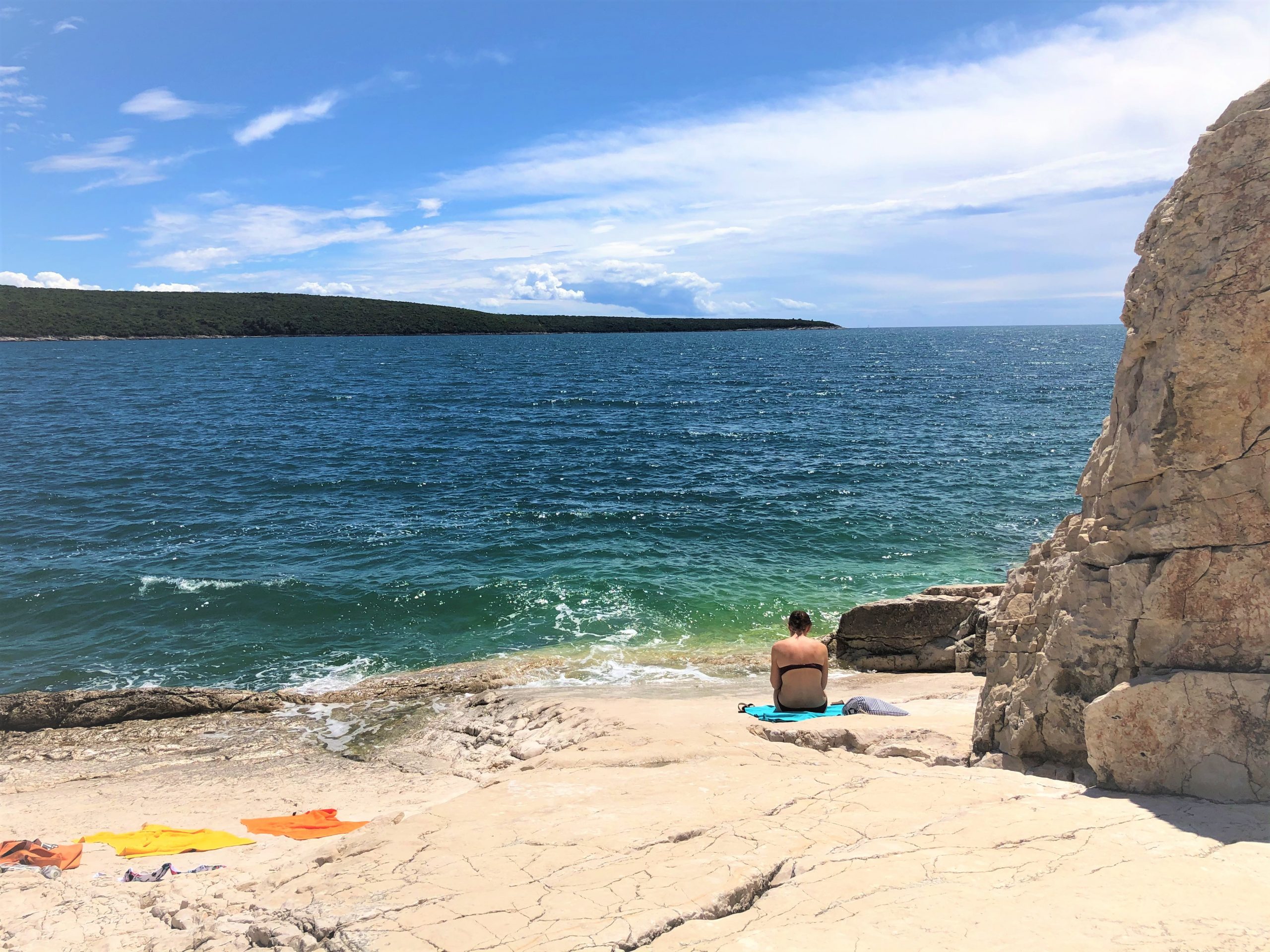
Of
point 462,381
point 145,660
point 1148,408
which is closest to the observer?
point 1148,408

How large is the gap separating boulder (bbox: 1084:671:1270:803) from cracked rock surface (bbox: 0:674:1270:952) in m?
0.18

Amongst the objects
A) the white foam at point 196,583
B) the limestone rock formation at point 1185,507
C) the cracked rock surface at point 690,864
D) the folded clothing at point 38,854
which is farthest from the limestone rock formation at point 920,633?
the white foam at point 196,583

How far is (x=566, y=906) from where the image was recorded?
5.14 meters

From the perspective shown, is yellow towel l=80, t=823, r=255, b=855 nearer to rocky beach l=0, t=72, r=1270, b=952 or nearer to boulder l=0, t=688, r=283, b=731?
rocky beach l=0, t=72, r=1270, b=952

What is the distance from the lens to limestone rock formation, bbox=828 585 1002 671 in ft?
46.9

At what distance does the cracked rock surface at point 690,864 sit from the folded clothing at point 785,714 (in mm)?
529

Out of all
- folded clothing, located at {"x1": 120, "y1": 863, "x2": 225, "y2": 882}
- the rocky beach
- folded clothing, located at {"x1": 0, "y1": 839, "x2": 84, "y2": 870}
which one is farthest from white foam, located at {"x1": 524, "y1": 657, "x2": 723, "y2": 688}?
folded clothing, located at {"x1": 0, "y1": 839, "x2": 84, "y2": 870}

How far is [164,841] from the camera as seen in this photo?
8156mm

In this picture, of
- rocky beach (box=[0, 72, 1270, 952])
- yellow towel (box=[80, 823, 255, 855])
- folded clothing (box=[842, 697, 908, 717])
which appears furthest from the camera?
folded clothing (box=[842, 697, 908, 717])

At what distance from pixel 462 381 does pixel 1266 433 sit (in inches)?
3141

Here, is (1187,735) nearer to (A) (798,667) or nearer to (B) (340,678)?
(A) (798,667)

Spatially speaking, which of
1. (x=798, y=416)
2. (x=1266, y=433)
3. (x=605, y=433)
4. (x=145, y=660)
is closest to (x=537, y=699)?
(x=145, y=660)

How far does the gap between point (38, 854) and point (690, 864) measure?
6862mm

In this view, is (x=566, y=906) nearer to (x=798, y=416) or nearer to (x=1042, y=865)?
(x=1042, y=865)
